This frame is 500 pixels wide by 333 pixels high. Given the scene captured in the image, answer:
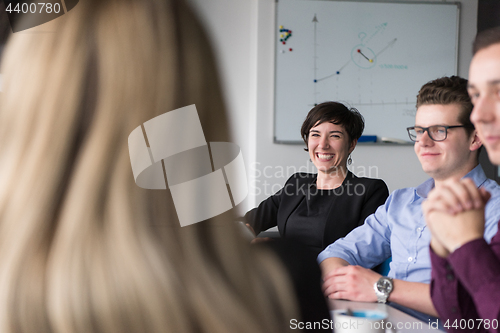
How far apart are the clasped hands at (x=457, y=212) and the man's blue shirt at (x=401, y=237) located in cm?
80

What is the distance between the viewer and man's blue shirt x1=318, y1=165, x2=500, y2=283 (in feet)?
5.24

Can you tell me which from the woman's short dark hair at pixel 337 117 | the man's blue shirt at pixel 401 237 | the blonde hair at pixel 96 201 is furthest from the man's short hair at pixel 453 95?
the blonde hair at pixel 96 201

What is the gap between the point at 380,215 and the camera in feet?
6.08

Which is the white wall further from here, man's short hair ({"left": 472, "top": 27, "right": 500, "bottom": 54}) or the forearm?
man's short hair ({"left": 472, "top": 27, "right": 500, "bottom": 54})

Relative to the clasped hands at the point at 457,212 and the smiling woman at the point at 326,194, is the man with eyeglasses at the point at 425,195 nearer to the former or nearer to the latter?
the smiling woman at the point at 326,194

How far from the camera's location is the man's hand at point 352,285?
1329 millimetres

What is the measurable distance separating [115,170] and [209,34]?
24 cm

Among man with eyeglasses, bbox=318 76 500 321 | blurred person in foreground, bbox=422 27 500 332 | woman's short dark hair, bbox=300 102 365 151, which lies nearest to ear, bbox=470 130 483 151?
man with eyeglasses, bbox=318 76 500 321

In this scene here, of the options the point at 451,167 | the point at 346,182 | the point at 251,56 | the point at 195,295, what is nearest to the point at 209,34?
the point at 195,295

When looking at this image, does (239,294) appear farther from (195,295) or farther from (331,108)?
(331,108)

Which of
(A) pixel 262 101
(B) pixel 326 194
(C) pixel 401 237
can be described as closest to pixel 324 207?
(B) pixel 326 194

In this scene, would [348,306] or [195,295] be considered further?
[348,306]

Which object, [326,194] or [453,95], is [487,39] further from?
[326,194]

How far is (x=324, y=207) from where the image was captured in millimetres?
2344
